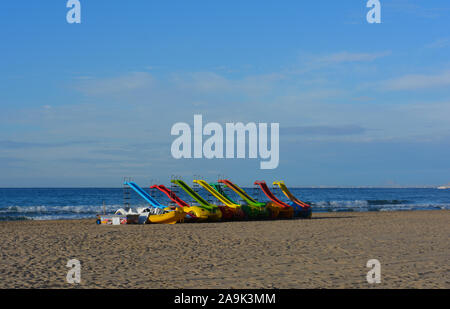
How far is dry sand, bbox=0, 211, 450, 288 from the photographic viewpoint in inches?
332

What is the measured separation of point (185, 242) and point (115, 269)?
14.8 feet

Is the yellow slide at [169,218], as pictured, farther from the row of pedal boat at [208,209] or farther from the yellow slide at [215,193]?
the yellow slide at [215,193]

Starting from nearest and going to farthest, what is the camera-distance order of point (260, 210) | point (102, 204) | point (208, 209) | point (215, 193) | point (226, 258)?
point (226, 258) → point (208, 209) → point (260, 210) → point (215, 193) → point (102, 204)

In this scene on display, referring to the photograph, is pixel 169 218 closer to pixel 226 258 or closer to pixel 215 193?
pixel 215 193

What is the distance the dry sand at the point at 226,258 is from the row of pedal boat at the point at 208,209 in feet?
14.3

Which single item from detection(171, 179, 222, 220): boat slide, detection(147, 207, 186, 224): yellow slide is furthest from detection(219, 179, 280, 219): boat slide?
detection(147, 207, 186, 224): yellow slide

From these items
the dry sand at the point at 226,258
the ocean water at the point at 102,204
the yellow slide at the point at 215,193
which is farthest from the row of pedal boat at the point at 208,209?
the dry sand at the point at 226,258

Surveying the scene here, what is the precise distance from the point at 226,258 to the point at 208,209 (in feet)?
37.7

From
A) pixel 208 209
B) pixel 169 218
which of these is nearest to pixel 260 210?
pixel 208 209

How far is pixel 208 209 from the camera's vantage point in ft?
73.8

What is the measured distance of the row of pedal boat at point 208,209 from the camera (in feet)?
70.3

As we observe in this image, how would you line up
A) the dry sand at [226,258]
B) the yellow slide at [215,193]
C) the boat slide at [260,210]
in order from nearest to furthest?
the dry sand at [226,258]
the boat slide at [260,210]
the yellow slide at [215,193]
